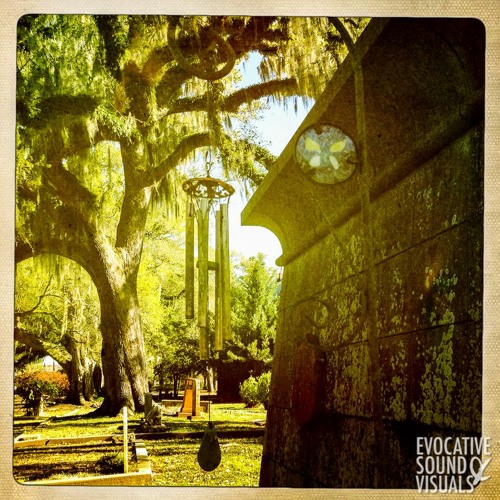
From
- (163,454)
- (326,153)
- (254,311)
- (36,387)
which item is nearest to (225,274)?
(254,311)

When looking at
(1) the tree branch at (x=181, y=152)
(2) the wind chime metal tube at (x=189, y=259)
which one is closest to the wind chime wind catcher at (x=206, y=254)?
(2) the wind chime metal tube at (x=189, y=259)

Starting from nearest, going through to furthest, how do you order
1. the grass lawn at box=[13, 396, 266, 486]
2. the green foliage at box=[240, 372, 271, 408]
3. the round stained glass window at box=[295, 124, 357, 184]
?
the round stained glass window at box=[295, 124, 357, 184]
the grass lawn at box=[13, 396, 266, 486]
the green foliage at box=[240, 372, 271, 408]

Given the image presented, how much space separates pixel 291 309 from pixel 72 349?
1083mm

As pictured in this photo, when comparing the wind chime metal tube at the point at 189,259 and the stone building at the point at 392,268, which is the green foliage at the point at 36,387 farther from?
the stone building at the point at 392,268

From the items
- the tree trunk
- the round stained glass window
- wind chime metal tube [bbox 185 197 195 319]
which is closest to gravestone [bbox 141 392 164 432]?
the tree trunk

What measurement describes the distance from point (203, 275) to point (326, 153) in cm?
74

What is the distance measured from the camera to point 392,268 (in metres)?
1.90

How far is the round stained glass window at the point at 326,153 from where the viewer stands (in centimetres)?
197

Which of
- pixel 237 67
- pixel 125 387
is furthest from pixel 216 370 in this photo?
pixel 237 67

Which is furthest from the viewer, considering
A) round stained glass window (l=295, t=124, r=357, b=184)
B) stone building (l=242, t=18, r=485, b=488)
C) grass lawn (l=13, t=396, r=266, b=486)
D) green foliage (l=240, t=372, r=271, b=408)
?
green foliage (l=240, t=372, r=271, b=408)

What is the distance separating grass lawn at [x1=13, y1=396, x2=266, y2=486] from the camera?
6.84ft

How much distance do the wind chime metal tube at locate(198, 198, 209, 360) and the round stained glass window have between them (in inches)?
19.7

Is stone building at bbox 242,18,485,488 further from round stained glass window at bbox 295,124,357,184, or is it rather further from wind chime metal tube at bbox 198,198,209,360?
wind chime metal tube at bbox 198,198,209,360

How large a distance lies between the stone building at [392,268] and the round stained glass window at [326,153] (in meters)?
0.04
